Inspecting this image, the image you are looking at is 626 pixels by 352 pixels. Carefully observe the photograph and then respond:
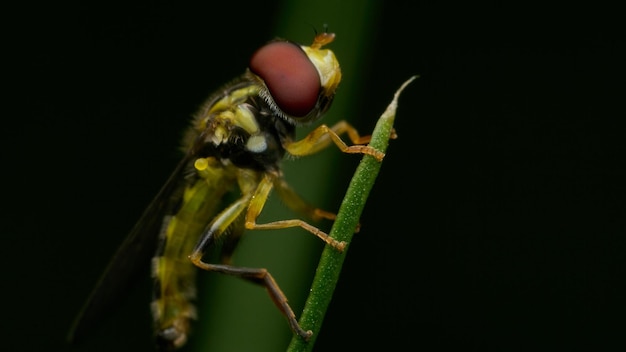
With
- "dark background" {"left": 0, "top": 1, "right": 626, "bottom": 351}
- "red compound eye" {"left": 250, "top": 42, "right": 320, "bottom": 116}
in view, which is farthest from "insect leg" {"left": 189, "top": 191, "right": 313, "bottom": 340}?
"dark background" {"left": 0, "top": 1, "right": 626, "bottom": 351}

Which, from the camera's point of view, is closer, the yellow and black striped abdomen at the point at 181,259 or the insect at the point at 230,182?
the insect at the point at 230,182

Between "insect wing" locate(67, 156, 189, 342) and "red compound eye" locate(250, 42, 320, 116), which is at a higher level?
"red compound eye" locate(250, 42, 320, 116)

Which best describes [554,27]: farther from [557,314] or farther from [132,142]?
[132,142]

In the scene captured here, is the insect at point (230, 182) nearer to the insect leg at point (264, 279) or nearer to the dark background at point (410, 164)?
the insect leg at point (264, 279)

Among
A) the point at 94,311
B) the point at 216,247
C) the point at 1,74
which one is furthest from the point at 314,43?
the point at 1,74

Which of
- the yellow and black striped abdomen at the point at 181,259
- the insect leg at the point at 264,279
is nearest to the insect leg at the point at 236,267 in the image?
the insect leg at the point at 264,279

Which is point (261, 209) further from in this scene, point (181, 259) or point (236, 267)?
point (181, 259)

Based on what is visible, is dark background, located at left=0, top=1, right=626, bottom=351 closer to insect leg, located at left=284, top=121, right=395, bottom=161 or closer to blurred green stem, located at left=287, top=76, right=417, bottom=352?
insect leg, located at left=284, top=121, right=395, bottom=161
